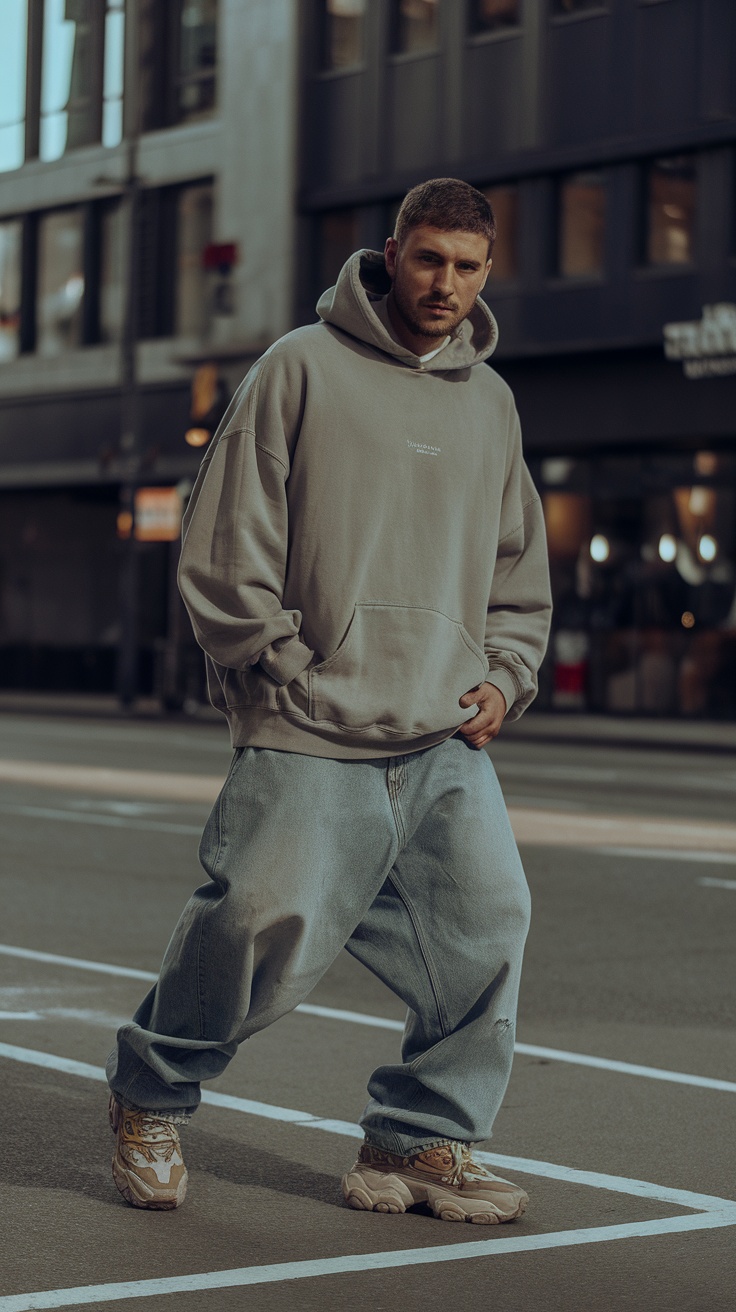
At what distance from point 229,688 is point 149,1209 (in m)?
1.18

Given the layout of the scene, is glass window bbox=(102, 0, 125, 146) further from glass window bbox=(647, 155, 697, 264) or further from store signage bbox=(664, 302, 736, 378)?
store signage bbox=(664, 302, 736, 378)

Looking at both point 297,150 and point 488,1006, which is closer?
point 488,1006

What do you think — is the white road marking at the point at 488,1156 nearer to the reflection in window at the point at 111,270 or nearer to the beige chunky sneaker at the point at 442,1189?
the beige chunky sneaker at the point at 442,1189

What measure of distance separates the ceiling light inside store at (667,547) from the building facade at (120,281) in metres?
7.14

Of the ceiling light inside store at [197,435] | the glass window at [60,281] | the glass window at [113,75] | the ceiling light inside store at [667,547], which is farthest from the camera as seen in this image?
the glass window at [60,281]

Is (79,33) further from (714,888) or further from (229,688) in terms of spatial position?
(229,688)

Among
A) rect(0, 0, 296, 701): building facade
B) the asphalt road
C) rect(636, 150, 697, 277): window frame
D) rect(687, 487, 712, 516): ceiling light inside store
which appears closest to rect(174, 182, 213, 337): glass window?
rect(0, 0, 296, 701): building facade

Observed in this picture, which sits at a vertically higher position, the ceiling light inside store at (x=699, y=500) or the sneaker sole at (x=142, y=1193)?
the ceiling light inside store at (x=699, y=500)

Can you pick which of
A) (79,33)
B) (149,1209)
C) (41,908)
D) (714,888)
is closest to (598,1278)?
(149,1209)

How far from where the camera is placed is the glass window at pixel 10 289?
41844 millimetres

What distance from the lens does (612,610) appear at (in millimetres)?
31703

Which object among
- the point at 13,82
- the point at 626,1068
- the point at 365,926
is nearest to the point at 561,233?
the point at 13,82

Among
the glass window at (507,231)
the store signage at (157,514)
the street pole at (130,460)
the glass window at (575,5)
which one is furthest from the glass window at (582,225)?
the store signage at (157,514)

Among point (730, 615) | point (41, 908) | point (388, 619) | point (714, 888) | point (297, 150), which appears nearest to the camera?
point (388, 619)
